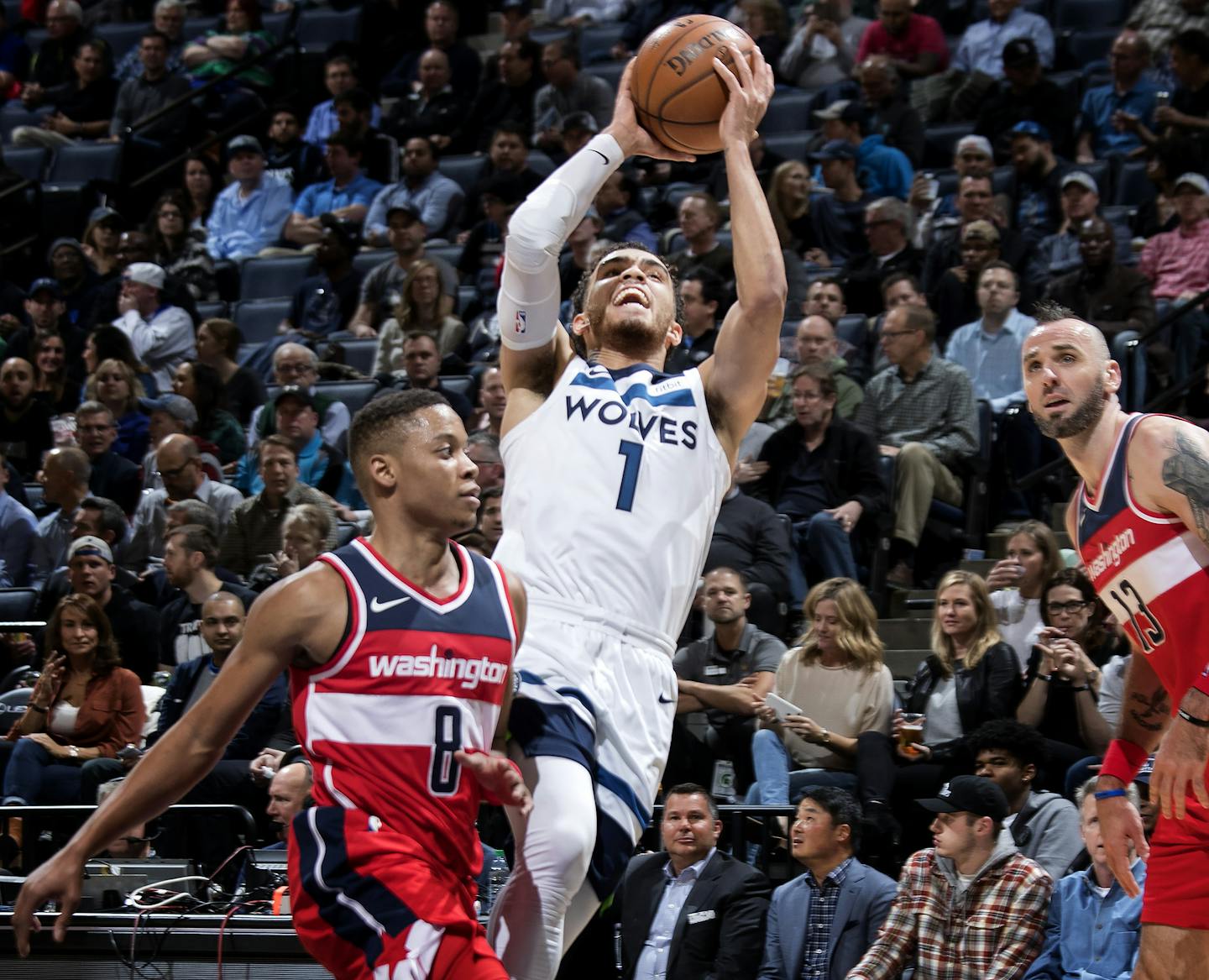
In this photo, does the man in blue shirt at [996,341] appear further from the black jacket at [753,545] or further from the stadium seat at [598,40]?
the stadium seat at [598,40]

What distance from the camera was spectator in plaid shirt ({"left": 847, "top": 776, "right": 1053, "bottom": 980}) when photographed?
669 cm

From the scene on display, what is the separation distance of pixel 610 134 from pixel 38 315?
384 inches

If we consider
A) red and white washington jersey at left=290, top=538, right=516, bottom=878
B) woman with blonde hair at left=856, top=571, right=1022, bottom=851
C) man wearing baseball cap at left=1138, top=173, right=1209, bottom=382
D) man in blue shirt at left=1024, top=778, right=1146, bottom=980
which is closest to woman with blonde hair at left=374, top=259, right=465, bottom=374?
man wearing baseball cap at left=1138, top=173, right=1209, bottom=382

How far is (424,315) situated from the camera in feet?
39.2

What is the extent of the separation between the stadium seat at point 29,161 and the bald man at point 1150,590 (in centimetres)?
1320

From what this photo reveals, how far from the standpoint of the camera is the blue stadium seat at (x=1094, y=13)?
44.8ft

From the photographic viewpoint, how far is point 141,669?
9.58 m

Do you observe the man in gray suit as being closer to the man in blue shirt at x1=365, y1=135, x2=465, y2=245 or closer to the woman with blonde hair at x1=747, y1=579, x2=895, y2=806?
the woman with blonde hair at x1=747, y1=579, x2=895, y2=806

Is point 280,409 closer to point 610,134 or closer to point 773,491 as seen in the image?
point 773,491

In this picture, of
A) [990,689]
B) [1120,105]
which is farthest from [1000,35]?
[990,689]

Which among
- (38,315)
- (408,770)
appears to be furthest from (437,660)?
(38,315)

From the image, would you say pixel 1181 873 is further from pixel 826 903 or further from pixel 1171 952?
pixel 826 903

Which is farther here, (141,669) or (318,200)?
(318,200)

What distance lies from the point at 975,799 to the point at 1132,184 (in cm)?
658
